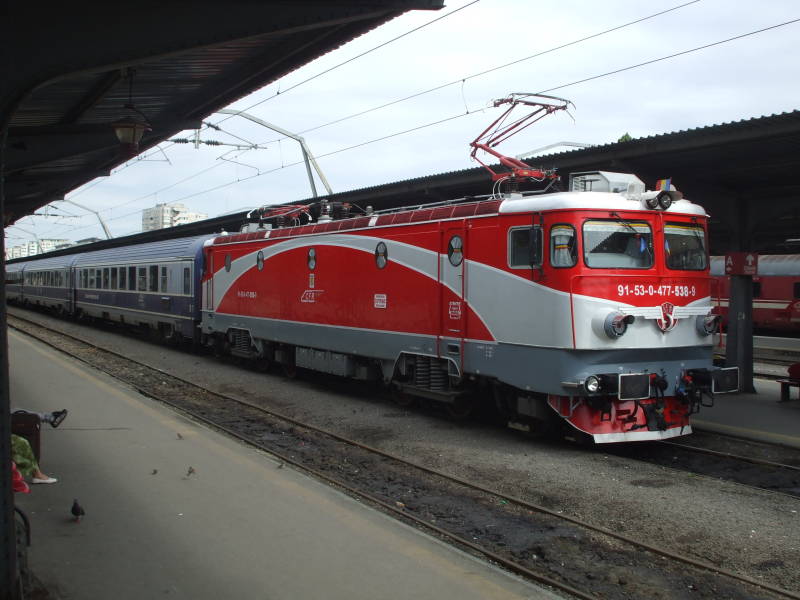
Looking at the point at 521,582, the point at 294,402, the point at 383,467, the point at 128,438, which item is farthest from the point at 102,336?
the point at 521,582

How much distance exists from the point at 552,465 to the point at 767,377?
1019 centimetres

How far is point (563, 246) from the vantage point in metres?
8.76

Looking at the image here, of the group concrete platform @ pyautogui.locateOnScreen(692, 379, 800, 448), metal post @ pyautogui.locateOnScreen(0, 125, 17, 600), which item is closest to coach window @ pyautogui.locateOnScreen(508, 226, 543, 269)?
concrete platform @ pyautogui.locateOnScreen(692, 379, 800, 448)

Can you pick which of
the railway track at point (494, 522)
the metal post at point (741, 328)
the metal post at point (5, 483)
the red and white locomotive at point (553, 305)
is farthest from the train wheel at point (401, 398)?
the metal post at point (5, 483)

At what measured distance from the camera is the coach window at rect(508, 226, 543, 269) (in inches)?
348

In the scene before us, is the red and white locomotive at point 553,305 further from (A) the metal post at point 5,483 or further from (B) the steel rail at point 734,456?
(A) the metal post at point 5,483

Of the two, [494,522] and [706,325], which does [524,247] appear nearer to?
[706,325]

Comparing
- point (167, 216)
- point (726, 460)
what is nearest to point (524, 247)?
point (726, 460)

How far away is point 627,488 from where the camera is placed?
7621mm

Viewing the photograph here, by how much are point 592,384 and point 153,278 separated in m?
17.0

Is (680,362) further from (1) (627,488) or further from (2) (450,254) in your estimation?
(2) (450,254)

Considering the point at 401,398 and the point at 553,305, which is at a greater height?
the point at 553,305

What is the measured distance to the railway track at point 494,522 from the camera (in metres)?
5.38

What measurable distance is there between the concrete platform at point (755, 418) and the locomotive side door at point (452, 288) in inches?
152
